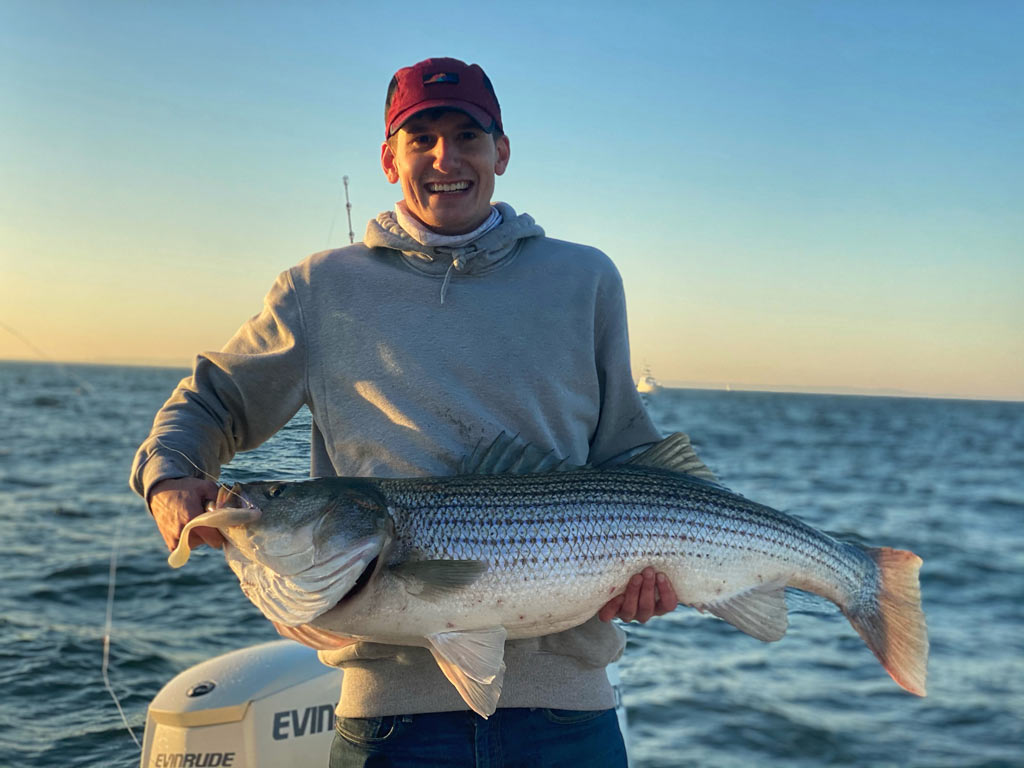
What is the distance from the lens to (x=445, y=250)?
3418mm

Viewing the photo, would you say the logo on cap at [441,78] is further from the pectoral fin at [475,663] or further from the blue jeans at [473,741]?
the blue jeans at [473,741]

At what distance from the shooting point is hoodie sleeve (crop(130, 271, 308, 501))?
10.3 ft

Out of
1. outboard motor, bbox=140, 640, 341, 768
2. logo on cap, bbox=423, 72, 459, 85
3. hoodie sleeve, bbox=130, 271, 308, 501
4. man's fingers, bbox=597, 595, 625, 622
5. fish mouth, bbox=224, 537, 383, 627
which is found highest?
logo on cap, bbox=423, 72, 459, 85

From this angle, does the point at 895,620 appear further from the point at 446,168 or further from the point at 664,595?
the point at 446,168

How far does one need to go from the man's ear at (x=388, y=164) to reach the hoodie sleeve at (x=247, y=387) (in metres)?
0.65

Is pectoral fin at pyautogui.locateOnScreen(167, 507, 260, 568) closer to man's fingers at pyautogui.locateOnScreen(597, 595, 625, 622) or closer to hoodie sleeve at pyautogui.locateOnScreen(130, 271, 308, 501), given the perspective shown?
hoodie sleeve at pyautogui.locateOnScreen(130, 271, 308, 501)

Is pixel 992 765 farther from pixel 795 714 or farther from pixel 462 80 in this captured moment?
pixel 462 80

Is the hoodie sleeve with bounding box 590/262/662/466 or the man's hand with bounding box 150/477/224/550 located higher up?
the hoodie sleeve with bounding box 590/262/662/466

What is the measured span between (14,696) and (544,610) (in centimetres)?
690

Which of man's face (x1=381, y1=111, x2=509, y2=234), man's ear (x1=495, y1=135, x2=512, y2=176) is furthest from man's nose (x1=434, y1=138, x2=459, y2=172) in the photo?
man's ear (x1=495, y1=135, x2=512, y2=176)

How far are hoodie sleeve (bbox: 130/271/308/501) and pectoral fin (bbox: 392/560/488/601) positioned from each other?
2.76 ft

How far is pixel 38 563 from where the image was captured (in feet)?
41.5

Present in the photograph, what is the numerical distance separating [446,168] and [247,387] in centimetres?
114

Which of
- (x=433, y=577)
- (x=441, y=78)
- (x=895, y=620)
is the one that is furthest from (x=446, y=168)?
(x=895, y=620)
